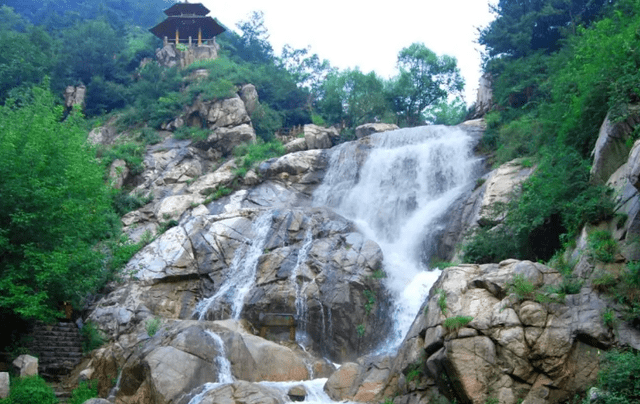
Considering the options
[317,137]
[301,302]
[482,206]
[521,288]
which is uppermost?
[317,137]

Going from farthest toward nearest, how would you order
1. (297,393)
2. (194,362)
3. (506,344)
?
(194,362), (297,393), (506,344)

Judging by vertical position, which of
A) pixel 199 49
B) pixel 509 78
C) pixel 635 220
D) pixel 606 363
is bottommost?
pixel 606 363

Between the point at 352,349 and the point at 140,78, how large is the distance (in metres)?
31.4

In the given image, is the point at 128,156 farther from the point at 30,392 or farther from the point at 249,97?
the point at 30,392

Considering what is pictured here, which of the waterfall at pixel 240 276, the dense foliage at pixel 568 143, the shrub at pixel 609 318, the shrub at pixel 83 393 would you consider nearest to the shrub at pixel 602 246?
the dense foliage at pixel 568 143

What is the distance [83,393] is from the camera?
1622cm

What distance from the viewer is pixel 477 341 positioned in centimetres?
1154

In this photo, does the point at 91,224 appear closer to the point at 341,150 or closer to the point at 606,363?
the point at 341,150

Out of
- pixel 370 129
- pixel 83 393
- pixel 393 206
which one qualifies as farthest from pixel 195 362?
pixel 370 129

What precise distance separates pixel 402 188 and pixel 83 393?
50.1ft

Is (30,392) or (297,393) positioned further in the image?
(30,392)

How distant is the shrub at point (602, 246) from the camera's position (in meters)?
12.3

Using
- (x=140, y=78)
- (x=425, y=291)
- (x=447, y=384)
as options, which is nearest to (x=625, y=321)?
(x=447, y=384)

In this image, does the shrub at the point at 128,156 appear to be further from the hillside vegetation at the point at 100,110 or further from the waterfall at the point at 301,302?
the waterfall at the point at 301,302
